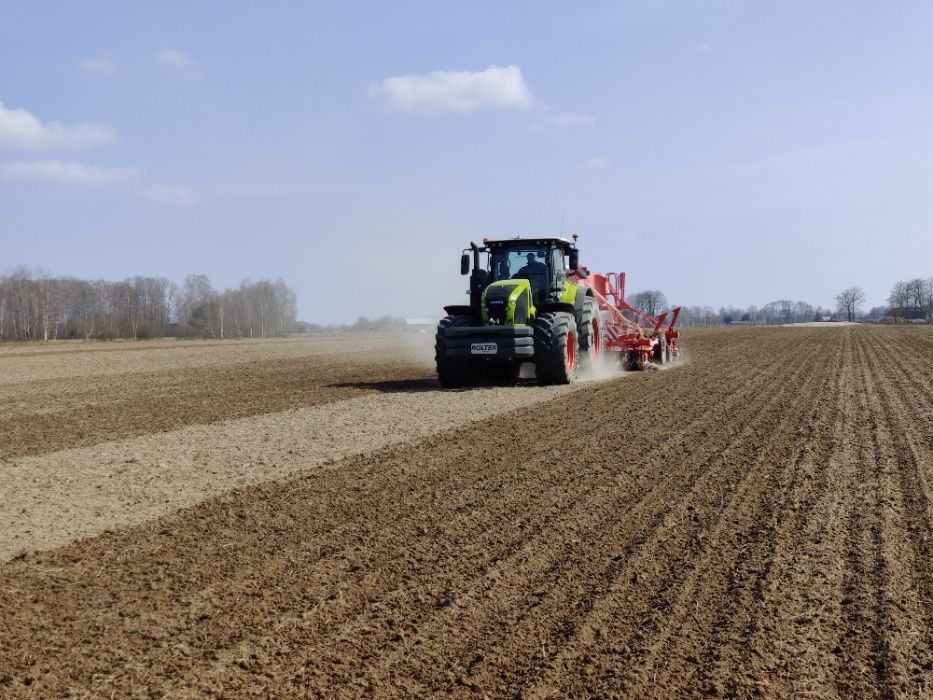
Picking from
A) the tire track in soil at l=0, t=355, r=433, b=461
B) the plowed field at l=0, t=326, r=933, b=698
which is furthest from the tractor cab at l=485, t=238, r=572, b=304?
the plowed field at l=0, t=326, r=933, b=698

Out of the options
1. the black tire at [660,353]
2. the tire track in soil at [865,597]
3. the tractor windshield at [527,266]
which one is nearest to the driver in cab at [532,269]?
the tractor windshield at [527,266]

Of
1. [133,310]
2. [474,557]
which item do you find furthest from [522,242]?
[133,310]

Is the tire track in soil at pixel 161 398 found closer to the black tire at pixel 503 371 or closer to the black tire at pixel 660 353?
the black tire at pixel 503 371

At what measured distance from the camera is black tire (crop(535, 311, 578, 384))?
1534cm

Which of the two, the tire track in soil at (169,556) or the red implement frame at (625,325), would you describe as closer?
the tire track in soil at (169,556)

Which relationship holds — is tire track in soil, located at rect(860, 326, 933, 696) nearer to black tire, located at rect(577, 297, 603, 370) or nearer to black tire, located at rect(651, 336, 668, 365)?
black tire, located at rect(577, 297, 603, 370)

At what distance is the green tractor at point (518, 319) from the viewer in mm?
15258

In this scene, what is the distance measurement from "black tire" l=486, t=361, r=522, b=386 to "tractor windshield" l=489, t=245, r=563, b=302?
150 cm

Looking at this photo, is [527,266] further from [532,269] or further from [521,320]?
[521,320]

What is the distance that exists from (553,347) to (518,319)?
2.82 feet

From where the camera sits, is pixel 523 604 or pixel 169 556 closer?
pixel 523 604

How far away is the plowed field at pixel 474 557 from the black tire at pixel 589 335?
561 cm

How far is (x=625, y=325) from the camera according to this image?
67.4 ft

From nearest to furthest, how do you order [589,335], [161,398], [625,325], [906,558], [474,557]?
[906,558]
[474,557]
[161,398]
[589,335]
[625,325]
